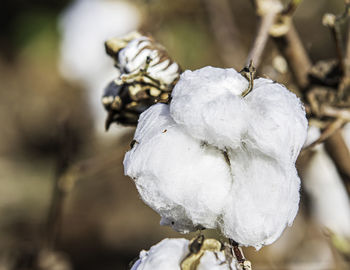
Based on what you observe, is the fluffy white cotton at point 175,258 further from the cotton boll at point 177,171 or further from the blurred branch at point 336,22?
the blurred branch at point 336,22

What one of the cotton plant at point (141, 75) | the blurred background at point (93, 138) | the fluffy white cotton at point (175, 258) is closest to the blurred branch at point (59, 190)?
the blurred background at point (93, 138)

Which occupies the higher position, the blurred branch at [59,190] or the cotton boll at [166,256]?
the cotton boll at [166,256]

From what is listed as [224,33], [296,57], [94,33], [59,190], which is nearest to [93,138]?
[94,33]

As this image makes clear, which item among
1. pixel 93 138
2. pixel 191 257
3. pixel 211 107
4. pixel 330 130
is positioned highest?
pixel 211 107

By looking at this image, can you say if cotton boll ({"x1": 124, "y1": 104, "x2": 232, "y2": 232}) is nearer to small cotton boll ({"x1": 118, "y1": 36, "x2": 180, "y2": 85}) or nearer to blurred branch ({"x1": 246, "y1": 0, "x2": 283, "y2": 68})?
small cotton boll ({"x1": 118, "y1": 36, "x2": 180, "y2": 85})

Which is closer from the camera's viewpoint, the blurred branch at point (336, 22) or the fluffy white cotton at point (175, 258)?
the fluffy white cotton at point (175, 258)

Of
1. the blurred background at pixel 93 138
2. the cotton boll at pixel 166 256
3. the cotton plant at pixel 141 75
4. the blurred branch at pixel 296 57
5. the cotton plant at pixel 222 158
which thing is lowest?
the blurred background at pixel 93 138

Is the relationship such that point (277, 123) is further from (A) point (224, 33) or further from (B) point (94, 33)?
(B) point (94, 33)

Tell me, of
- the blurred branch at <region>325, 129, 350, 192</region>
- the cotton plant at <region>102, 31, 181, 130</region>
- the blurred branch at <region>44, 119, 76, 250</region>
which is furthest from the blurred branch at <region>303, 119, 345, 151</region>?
the blurred branch at <region>44, 119, 76, 250</region>
